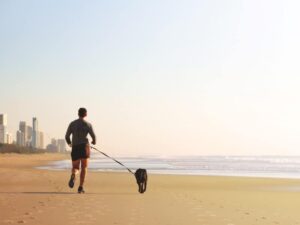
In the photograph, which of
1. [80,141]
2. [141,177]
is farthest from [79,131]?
[141,177]

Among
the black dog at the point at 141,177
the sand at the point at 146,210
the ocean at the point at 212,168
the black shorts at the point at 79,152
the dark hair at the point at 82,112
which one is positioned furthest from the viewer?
the ocean at the point at 212,168

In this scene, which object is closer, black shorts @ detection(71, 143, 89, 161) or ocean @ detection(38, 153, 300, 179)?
black shorts @ detection(71, 143, 89, 161)

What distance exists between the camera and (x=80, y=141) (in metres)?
11.7

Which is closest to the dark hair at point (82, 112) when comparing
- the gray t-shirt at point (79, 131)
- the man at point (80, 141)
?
the man at point (80, 141)

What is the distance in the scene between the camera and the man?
1163cm

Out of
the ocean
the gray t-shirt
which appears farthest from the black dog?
the ocean

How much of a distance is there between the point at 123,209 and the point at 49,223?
2086 mm

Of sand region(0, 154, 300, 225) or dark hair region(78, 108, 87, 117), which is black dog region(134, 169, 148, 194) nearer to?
sand region(0, 154, 300, 225)

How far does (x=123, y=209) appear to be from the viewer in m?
8.58

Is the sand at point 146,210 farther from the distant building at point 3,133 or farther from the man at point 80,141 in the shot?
the distant building at point 3,133

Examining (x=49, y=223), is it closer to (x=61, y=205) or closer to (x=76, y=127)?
(x=61, y=205)

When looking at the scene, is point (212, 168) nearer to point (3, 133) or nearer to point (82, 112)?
point (82, 112)

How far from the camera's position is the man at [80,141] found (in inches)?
458

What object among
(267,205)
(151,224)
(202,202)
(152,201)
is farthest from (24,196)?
(267,205)
